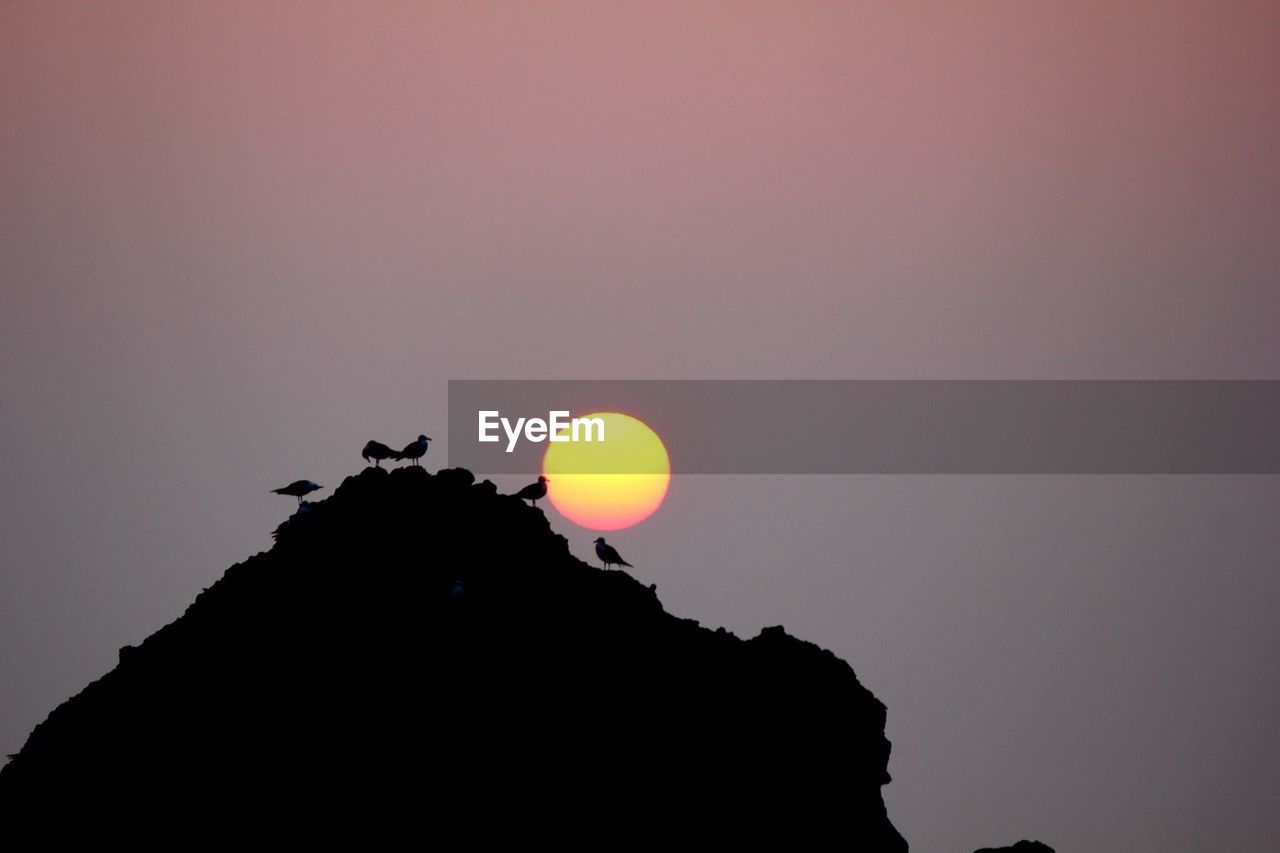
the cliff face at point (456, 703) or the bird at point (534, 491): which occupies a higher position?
the bird at point (534, 491)

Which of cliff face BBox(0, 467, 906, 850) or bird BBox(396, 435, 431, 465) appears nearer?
cliff face BBox(0, 467, 906, 850)

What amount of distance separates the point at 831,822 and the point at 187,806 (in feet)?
73.2

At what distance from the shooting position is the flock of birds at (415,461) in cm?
4759

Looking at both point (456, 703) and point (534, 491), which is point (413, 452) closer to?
point (534, 491)

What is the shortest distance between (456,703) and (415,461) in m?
12.7

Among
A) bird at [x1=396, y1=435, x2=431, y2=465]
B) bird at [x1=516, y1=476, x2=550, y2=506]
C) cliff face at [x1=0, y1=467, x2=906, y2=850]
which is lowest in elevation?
cliff face at [x1=0, y1=467, x2=906, y2=850]

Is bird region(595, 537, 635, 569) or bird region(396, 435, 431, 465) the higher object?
bird region(396, 435, 431, 465)

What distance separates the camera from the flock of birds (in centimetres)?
4759

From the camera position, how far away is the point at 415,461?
163ft

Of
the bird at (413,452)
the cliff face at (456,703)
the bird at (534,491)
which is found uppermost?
the bird at (413,452)

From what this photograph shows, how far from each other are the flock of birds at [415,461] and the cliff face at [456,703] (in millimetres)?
2453

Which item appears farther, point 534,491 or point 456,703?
point 534,491

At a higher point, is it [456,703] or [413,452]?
[413,452]

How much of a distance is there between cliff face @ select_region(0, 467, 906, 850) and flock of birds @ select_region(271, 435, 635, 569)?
245cm
